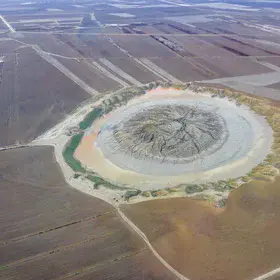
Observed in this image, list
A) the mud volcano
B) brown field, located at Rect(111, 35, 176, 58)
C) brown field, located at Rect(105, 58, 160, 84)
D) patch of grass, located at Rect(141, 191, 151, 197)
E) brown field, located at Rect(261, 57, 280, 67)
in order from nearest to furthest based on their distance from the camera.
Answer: patch of grass, located at Rect(141, 191, 151, 197), the mud volcano, brown field, located at Rect(105, 58, 160, 84), brown field, located at Rect(261, 57, 280, 67), brown field, located at Rect(111, 35, 176, 58)

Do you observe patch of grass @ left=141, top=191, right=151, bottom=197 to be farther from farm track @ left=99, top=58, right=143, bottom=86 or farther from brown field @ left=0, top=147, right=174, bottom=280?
farm track @ left=99, top=58, right=143, bottom=86

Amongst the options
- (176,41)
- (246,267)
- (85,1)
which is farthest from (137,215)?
(85,1)

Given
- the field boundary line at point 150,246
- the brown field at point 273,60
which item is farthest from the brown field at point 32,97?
the brown field at point 273,60

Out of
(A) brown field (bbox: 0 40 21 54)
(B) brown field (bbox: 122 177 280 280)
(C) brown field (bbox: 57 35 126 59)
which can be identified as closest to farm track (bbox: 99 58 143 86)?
(C) brown field (bbox: 57 35 126 59)

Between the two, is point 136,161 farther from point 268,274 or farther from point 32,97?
point 32,97

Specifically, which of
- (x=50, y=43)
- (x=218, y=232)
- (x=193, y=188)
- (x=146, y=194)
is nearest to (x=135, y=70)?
(x=50, y=43)

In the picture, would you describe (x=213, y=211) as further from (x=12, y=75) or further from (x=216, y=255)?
(x=12, y=75)

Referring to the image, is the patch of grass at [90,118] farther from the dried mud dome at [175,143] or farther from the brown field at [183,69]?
the brown field at [183,69]
